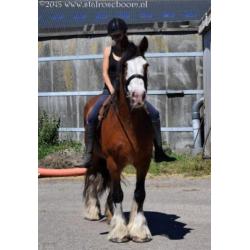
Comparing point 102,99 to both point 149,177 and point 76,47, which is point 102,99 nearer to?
point 149,177

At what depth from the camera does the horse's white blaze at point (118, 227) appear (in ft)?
18.4

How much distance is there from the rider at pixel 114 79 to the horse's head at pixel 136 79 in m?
0.20

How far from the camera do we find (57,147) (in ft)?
38.8

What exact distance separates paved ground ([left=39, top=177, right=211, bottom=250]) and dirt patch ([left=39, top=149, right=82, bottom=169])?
955mm

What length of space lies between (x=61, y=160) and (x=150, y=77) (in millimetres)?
2847

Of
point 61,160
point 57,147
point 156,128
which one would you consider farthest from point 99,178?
point 57,147

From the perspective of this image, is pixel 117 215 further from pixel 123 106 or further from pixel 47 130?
pixel 47 130

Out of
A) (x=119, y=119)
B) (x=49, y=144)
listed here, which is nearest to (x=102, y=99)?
(x=119, y=119)

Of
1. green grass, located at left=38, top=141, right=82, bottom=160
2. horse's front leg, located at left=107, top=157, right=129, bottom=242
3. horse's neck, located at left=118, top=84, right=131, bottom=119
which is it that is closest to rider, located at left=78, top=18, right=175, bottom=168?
horse's neck, located at left=118, top=84, right=131, bottom=119

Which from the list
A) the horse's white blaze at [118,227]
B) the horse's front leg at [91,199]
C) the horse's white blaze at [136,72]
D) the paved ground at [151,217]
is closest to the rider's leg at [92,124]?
the horse's front leg at [91,199]
